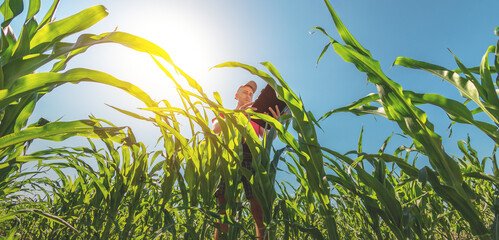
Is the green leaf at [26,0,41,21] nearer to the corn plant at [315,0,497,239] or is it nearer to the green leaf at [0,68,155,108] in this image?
the green leaf at [0,68,155,108]

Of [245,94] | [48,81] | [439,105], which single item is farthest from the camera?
[245,94]

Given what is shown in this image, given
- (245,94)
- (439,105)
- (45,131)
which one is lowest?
(45,131)

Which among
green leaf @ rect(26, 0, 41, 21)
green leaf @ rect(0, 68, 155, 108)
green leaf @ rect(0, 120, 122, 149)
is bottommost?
green leaf @ rect(0, 120, 122, 149)

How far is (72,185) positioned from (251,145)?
5.28 feet

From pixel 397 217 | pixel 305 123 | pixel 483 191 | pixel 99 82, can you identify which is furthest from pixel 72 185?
pixel 483 191

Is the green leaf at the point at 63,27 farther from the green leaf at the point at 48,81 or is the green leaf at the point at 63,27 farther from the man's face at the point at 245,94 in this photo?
the man's face at the point at 245,94

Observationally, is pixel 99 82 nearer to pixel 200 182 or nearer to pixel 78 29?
pixel 78 29

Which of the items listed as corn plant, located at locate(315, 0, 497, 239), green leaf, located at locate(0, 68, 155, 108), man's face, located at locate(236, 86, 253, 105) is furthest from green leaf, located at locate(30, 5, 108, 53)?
man's face, located at locate(236, 86, 253, 105)

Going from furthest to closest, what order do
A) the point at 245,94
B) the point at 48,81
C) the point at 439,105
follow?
1. the point at 245,94
2. the point at 439,105
3. the point at 48,81

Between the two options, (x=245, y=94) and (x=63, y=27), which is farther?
(x=245, y=94)

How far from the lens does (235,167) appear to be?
911 millimetres

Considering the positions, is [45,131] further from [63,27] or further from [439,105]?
[439,105]

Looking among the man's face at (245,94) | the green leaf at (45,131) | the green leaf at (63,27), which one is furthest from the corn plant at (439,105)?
the man's face at (245,94)

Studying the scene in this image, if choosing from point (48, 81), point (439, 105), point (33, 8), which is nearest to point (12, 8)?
point (33, 8)
